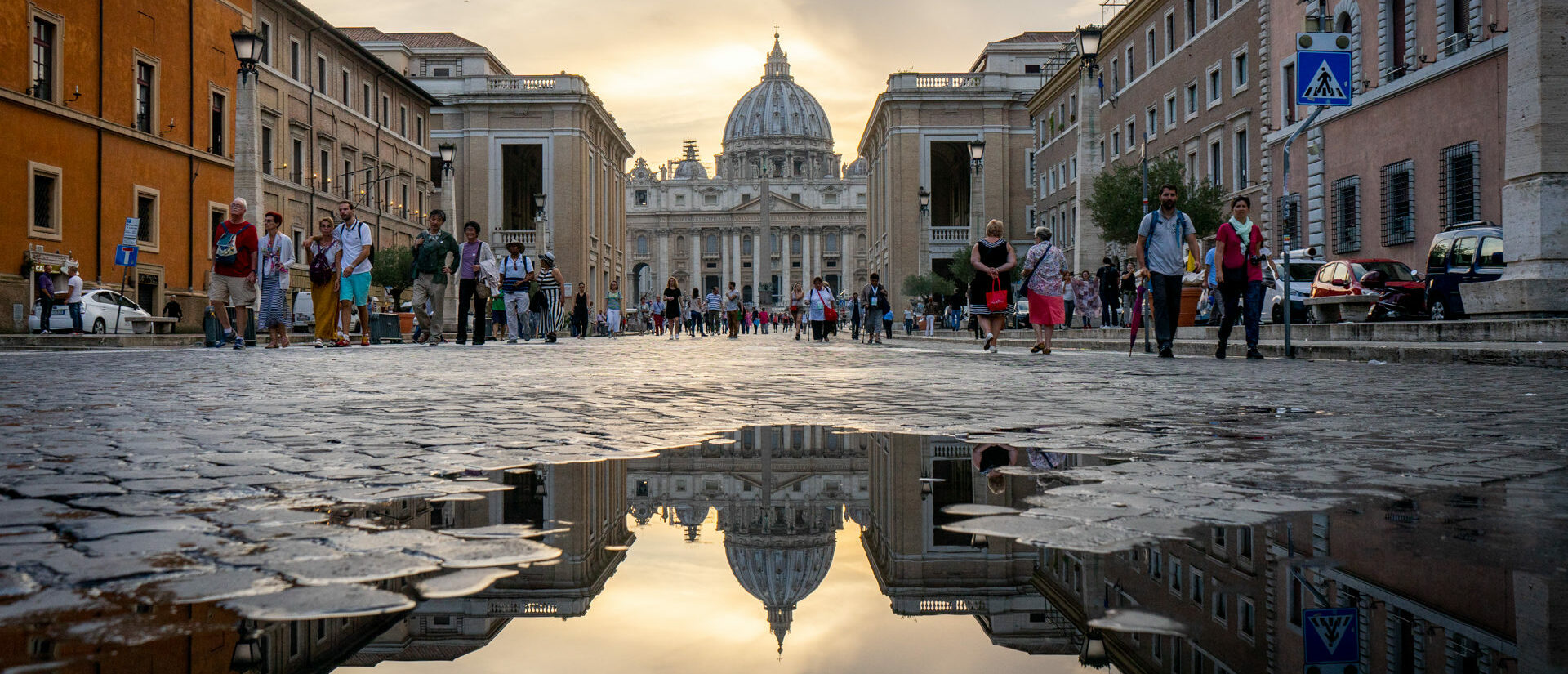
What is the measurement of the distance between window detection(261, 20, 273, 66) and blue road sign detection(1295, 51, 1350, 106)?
3231cm

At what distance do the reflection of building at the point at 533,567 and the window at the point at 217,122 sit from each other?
31.9m

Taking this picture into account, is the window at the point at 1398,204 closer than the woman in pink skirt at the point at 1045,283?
No

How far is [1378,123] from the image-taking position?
24.3 m

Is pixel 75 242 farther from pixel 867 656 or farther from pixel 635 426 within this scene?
pixel 867 656

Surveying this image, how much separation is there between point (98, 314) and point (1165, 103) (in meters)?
30.3

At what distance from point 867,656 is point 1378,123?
85.9ft

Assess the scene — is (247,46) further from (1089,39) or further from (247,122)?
(1089,39)

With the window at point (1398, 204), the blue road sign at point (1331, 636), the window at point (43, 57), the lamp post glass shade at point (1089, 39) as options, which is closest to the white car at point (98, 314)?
the window at point (43, 57)

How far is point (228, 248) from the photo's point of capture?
14.3 meters

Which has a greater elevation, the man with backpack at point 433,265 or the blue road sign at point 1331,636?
the man with backpack at point 433,265

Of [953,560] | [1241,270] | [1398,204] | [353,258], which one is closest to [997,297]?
[1241,270]

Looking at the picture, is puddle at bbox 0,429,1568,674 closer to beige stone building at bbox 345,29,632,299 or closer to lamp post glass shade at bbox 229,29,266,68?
lamp post glass shade at bbox 229,29,266,68

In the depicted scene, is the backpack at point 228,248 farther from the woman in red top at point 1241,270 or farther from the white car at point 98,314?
the woman in red top at point 1241,270

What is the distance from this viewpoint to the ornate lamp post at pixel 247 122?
822 inches
